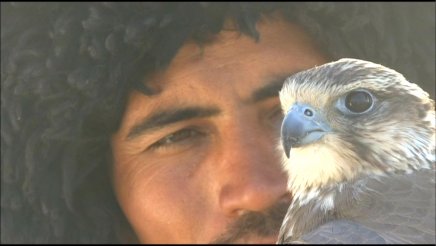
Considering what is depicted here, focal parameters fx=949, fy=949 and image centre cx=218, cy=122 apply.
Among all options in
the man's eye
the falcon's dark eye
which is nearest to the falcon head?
the falcon's dark eye

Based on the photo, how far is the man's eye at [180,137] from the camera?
5102mm

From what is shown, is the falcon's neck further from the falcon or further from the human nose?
the human nose

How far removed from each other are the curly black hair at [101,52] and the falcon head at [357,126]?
4.32 ft

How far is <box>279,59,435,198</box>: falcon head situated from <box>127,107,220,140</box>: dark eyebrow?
52.3 inches

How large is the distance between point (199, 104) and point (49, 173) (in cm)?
115

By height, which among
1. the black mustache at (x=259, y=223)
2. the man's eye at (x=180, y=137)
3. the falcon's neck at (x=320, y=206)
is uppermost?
the falcon's neck at (x=320, y=206)

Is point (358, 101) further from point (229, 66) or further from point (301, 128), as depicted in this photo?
point (229, 66)

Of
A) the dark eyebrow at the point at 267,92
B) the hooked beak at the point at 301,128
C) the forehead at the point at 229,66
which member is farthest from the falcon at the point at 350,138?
the forehead at the point at 229,66

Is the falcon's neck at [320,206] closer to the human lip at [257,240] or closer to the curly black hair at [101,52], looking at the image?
the human lip at [257,240]

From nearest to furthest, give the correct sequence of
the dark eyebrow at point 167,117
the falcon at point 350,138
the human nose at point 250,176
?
1. the falcon at point 350,138
2. the human nose at point 250,176
3. the dark eyebrow at point 167,117

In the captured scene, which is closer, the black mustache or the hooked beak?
the hooked beak

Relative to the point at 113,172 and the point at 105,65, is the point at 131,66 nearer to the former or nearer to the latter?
the point at 105,65

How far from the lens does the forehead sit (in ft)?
16.1

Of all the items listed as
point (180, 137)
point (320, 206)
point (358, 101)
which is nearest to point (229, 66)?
point (180, 137)
